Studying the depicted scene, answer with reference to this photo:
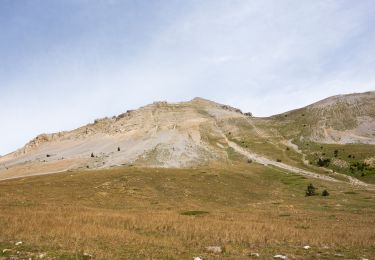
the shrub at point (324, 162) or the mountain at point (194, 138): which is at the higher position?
the mountain at point (194, 138)

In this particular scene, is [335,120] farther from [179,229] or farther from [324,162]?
[179,229]

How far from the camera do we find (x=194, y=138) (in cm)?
Result: 13838

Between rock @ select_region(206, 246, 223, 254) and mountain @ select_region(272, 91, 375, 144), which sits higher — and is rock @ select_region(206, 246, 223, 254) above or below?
below

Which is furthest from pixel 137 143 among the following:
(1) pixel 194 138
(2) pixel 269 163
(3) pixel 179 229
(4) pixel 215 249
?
(4) pixel 215 249

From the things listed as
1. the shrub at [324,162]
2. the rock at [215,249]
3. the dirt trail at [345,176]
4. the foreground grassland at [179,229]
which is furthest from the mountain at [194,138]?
the rock at [215,249]

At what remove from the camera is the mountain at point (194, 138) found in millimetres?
111750

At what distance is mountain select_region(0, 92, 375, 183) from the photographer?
367ft

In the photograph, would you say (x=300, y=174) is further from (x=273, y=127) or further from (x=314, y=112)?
(x=314, y=112)

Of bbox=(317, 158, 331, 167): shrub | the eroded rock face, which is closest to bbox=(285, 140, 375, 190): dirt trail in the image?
bbox=(317, 158, 331, 167): shrub

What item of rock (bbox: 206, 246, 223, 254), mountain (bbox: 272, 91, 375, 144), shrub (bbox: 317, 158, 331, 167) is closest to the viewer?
rock (bbox: 206, 246, 223, 254)

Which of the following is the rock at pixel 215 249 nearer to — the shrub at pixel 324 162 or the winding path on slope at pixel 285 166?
the winding path on slope at pixel 285 166

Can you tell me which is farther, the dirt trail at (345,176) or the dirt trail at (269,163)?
the dirt trail at (269,163)

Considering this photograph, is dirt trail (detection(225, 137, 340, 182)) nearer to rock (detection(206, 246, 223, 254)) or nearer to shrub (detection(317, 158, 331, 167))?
shrub (detection(317, 158, 331, 167))

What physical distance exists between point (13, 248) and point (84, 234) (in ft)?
17.4
